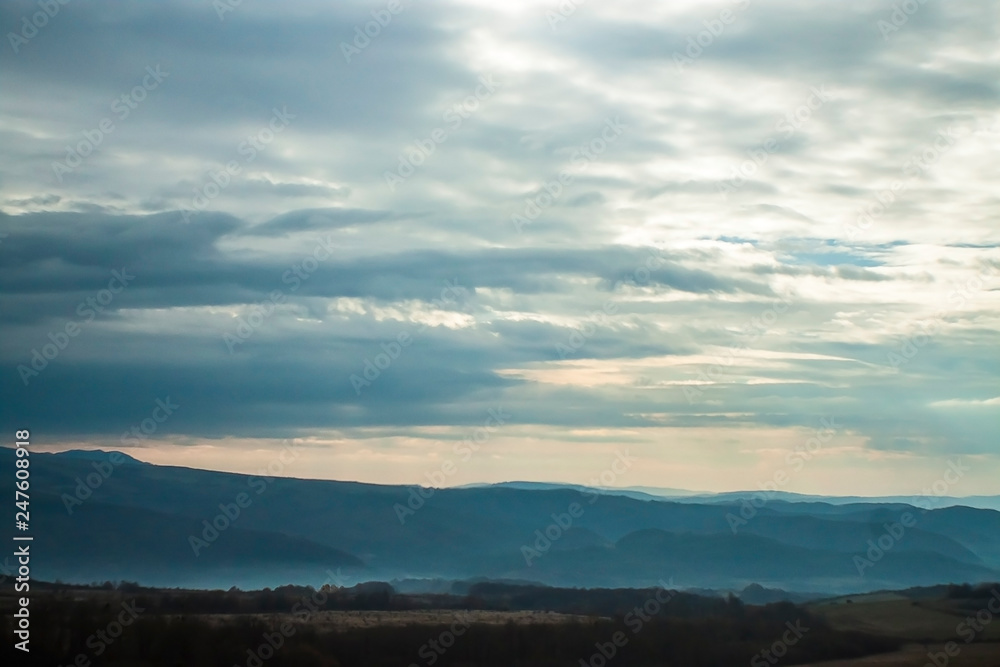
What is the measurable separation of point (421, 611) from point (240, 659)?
33115 millimetres

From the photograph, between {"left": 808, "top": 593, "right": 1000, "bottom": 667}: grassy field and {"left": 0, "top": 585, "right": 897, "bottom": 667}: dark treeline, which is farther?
{"left": 808, "top": 593, "right": 1000, "bottom": 667}: grassy field

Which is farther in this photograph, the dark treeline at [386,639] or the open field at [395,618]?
the open field at [395,618]

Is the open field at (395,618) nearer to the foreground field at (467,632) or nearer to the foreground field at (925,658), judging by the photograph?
the foreground field at (467,632)

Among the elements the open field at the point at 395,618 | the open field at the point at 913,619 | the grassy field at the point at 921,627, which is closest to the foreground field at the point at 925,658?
the grassy field at the point at 921,627

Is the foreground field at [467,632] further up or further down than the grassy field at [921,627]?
further up

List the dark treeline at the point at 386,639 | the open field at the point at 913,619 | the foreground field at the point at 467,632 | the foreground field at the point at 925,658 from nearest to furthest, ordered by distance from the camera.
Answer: the dark treeline at the point at 386,639, the foreground field at the point at 467,632, the foreground field at the point at 925,658, the open field at the point at 913,619

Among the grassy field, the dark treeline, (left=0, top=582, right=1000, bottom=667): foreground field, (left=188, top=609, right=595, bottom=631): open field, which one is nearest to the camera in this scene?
the dark treeline

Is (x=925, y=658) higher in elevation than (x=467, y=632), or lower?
lower

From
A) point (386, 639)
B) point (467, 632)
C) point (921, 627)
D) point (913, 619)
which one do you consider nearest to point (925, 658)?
point (921, 627)

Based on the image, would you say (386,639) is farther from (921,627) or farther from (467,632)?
(921,627)

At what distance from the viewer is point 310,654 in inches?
2771

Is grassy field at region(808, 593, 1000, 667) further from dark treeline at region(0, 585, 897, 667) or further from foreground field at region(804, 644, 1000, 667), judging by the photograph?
dark treeline at region(0, 585, 897, 667)

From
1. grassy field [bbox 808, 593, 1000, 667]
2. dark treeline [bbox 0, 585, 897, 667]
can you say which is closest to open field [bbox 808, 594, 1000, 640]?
grassy field [bbox 808, 593, 1000, 667]

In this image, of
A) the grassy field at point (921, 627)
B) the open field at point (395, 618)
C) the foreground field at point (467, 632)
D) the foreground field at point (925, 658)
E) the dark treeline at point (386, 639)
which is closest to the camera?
the dark treeline at point (386, 639)
